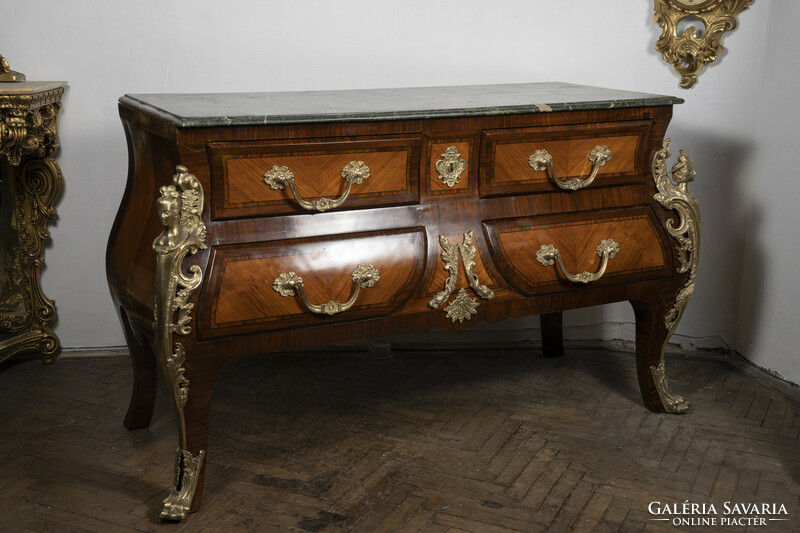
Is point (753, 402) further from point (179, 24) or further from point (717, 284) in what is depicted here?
point (179, 24)

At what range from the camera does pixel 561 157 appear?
9.63 feet

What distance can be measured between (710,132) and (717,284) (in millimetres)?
789

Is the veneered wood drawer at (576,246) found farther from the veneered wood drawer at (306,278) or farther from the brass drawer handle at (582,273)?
the veneered wood drawer at (306,278)

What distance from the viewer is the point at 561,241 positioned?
295 centimetres

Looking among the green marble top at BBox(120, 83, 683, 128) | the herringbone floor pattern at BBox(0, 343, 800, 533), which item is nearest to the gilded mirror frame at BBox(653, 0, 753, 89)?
the green marble top at BBox(120, 83, 683, 128)

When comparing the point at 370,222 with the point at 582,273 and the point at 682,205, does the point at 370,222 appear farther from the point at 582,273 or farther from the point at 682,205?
the point at 682,205

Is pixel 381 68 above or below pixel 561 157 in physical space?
above

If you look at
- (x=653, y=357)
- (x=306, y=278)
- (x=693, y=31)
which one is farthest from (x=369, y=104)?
(x=693, y=31)

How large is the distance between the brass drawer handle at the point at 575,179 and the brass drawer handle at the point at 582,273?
23 cm

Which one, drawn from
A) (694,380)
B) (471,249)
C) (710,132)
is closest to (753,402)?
(694,380)

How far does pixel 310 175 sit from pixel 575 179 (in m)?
1.02

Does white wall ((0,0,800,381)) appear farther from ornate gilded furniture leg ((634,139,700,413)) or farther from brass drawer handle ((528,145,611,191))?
brass drawer handle ((528,145,611,191))

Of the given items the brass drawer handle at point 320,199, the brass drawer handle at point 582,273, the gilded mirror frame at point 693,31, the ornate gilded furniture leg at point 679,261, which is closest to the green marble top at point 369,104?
the brass drawer handle at point 320,199

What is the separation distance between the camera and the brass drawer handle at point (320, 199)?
2.51 metres
